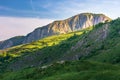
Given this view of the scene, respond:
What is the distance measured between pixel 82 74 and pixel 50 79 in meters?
18.1

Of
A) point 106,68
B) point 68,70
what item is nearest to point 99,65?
point 106,68

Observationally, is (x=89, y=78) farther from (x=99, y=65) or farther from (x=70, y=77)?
(x=99, y=65)

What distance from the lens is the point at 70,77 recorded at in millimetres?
174250

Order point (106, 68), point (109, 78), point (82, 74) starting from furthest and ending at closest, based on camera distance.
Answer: point (106, 68) → point (82, 74) → point (109, 78)

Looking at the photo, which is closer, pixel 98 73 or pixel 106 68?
pixel 98 73

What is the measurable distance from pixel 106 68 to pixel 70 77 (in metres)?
29.5

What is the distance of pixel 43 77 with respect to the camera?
19912 centimetres

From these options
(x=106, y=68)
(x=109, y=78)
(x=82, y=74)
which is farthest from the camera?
(x=106, y=68)

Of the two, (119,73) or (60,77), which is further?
(60,77)

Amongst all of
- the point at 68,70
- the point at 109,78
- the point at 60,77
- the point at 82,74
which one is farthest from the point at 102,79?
the point at 68,70

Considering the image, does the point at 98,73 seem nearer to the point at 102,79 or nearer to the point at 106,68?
the point at 102,79

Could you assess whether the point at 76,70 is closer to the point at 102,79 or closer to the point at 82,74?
the point at 82,74

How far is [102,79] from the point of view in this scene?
Answer: 526 ft

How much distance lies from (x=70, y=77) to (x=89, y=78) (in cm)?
1279
